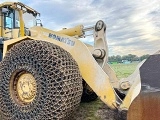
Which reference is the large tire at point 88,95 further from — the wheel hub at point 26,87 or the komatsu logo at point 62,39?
the wheel hub at point 26,87

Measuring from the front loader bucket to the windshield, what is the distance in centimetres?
426

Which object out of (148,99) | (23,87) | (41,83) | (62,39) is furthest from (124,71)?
(148,99)

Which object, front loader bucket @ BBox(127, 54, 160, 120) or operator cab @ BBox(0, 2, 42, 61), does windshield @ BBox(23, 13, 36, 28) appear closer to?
operator cab @ BBox(0, 2, 42, 61)

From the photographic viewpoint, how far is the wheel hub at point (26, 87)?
3.87 meters

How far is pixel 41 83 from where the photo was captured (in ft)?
12.1

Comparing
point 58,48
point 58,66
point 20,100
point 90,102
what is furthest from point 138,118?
point 90,102

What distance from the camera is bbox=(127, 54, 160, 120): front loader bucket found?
282 centimetres

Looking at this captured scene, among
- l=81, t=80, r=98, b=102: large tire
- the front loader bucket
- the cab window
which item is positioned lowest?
l=81, t=80, r=98, b=102: large tire

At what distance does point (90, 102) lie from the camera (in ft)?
19.0

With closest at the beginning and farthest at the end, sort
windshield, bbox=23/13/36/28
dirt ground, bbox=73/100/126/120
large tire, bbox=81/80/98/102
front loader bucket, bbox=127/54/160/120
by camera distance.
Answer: front loader bucket, bbox=127/54/160/120 < dirt ground, bbox=73/100/126/120 < large tire, bbox=81/80/98/102 < windshield, bbox=23/13/36/28

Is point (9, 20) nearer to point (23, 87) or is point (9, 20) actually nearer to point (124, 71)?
point (23, 87)

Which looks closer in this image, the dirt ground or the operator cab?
the dirt ground

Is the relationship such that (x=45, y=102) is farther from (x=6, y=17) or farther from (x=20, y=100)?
(x=6, y=17)

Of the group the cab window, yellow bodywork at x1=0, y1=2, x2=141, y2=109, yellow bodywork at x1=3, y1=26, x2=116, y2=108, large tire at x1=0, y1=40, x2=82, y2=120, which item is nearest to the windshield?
the cab window
